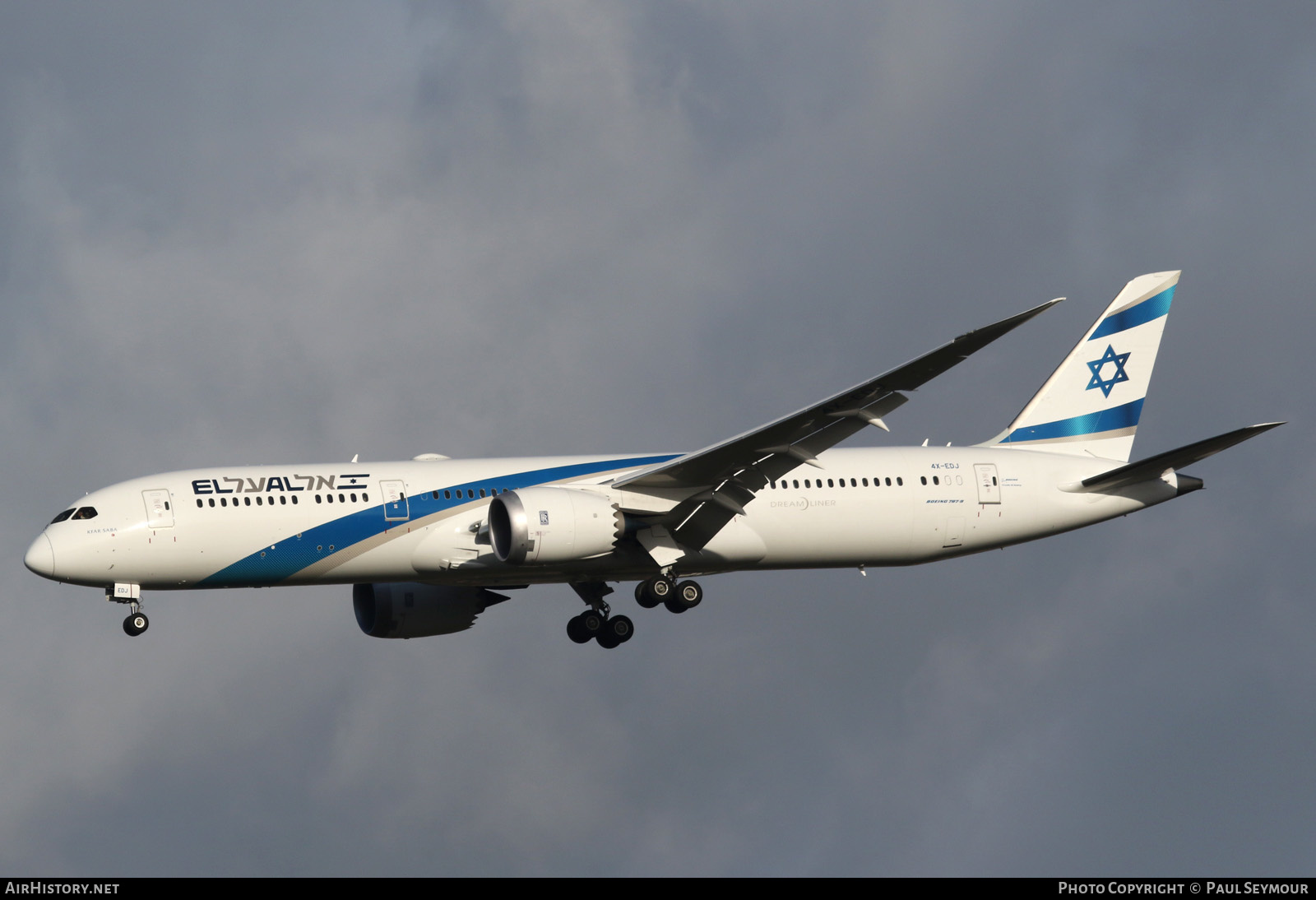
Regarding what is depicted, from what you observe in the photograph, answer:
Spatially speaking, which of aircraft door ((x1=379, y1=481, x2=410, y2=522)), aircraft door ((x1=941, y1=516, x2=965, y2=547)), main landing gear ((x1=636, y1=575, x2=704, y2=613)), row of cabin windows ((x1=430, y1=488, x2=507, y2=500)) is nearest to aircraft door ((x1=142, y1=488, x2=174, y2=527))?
aircraft door ((x1=379, y1=481, x2=410, y2=522))

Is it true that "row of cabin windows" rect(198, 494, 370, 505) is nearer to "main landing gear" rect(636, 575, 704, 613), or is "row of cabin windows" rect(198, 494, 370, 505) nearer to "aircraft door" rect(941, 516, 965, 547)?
"main landing gear" rect(636, 575, 704, 613)

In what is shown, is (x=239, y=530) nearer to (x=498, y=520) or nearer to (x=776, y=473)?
(x=498, y=520)

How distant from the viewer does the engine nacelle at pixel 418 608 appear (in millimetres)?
49875

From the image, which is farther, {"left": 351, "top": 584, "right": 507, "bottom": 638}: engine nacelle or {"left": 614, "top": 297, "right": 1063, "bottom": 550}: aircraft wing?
{"left": 351, "top": 584, "right": 507, "bottom": 638}: engine nacelle

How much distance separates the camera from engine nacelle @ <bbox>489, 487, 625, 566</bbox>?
4228 cm

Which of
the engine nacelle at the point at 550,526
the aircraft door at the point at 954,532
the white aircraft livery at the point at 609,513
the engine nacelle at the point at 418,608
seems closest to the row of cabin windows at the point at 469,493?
the white aircraft livery at the point at 609,513

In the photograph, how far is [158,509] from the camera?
42875 millimetres

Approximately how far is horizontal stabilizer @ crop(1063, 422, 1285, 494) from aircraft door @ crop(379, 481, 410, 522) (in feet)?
57.7

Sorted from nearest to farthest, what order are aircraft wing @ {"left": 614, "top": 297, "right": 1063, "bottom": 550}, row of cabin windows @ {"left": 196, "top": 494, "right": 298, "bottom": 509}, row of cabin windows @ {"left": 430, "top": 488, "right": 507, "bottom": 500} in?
aircraft wing @ {"left": 614, "top": 297, "right": 1063, "bottom": 550}
row of cabin windows @ {"left": 196, "top": 494, "right": 298, "bottom": 509}
row of cabin windows @ {"left": 430, "top": 488, "right": 507, "bottom": 500}

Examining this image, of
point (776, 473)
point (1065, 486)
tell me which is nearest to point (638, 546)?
point (776, 473)

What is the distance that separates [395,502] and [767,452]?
894cm

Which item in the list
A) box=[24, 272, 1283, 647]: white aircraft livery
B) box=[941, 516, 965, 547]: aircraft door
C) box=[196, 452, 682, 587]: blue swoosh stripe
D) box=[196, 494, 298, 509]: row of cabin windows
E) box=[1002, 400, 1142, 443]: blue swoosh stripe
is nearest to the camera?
box=[24, 272, 1283, 647]: white aircraft livery

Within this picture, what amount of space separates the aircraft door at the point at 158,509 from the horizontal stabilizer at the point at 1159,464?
23.0 m

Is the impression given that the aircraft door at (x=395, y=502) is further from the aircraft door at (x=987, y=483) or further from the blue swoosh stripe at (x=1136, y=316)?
the blue swoosh stripe at (x=1136, y=316)
